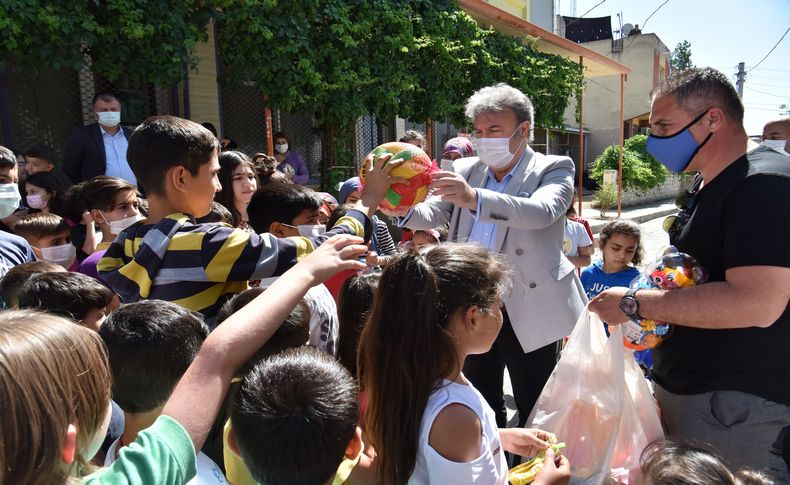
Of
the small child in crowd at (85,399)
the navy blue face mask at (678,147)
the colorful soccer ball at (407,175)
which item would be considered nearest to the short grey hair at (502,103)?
the colorful soccer ball at (407,175)

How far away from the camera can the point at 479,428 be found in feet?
4.61

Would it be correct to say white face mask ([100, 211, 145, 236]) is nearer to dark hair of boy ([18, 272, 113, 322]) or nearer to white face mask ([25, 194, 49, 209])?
dark hair of boy ([18, 272, 113, 322])

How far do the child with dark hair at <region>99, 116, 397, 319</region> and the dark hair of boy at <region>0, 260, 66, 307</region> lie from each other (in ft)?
2.32

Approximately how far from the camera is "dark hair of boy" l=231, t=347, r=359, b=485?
1.19 metres

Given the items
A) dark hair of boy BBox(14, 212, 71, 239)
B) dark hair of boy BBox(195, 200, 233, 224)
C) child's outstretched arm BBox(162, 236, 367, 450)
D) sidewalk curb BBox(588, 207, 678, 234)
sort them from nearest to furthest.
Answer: child's outstretched arm BBox(162, 236, 367, 450) → dark hair of boy BBox(195, 200, 233, 224) → dark hair of boy BBox(14, 212, 71, 239) → sidewalk curb BBox(588, 207, 678, 234)

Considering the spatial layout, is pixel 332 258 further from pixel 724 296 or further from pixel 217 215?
pixel 217 215

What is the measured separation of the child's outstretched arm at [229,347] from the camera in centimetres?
107

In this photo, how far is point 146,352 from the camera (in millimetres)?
1508

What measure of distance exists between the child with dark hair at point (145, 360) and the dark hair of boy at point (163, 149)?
47 cm

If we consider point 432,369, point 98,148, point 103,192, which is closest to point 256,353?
point 432,369

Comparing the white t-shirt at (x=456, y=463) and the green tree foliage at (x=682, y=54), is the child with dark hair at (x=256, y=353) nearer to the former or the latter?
the white t-shirt at (x=456, y=463)

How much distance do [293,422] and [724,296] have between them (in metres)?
1.29

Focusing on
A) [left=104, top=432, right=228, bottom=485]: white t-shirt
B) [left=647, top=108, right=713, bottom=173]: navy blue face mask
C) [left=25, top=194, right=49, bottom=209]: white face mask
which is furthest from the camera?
[left=25, top=194, right=49, bottom=209]: white face mask

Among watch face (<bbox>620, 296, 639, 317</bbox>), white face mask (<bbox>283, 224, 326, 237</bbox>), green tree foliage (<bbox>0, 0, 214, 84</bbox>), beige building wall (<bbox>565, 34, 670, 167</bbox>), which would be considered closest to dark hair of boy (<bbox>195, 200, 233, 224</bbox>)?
white face mask (<bbox>283, 224, 326, 237</bbox>)
